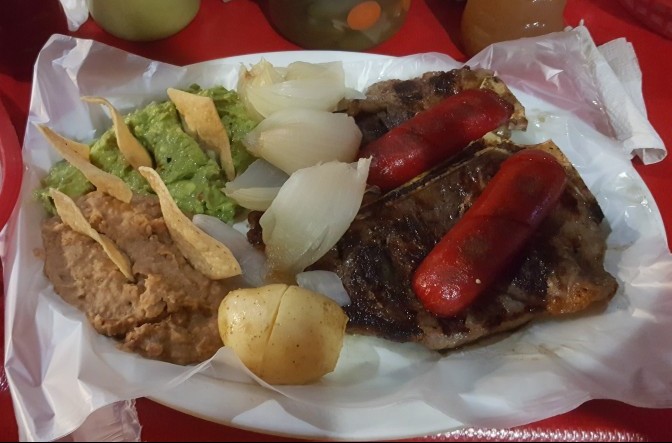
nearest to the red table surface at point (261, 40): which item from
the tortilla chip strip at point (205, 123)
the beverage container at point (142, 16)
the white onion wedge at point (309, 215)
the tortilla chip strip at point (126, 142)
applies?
the beverage container at point (142, 16)

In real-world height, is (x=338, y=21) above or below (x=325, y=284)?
above

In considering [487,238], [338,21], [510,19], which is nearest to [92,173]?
[487,238]

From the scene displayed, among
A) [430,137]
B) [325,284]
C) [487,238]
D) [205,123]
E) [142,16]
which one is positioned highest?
[142,16]

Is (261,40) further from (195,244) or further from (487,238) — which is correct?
(487,238)

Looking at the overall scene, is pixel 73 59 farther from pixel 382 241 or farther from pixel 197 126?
pixel 382 241

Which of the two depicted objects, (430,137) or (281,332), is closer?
(281,332)

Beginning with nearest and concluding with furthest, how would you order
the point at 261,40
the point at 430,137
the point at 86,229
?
the point at 86,229 < the point at 430,137 < the point at 261,40

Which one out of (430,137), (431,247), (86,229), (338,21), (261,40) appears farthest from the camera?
(261,40)
